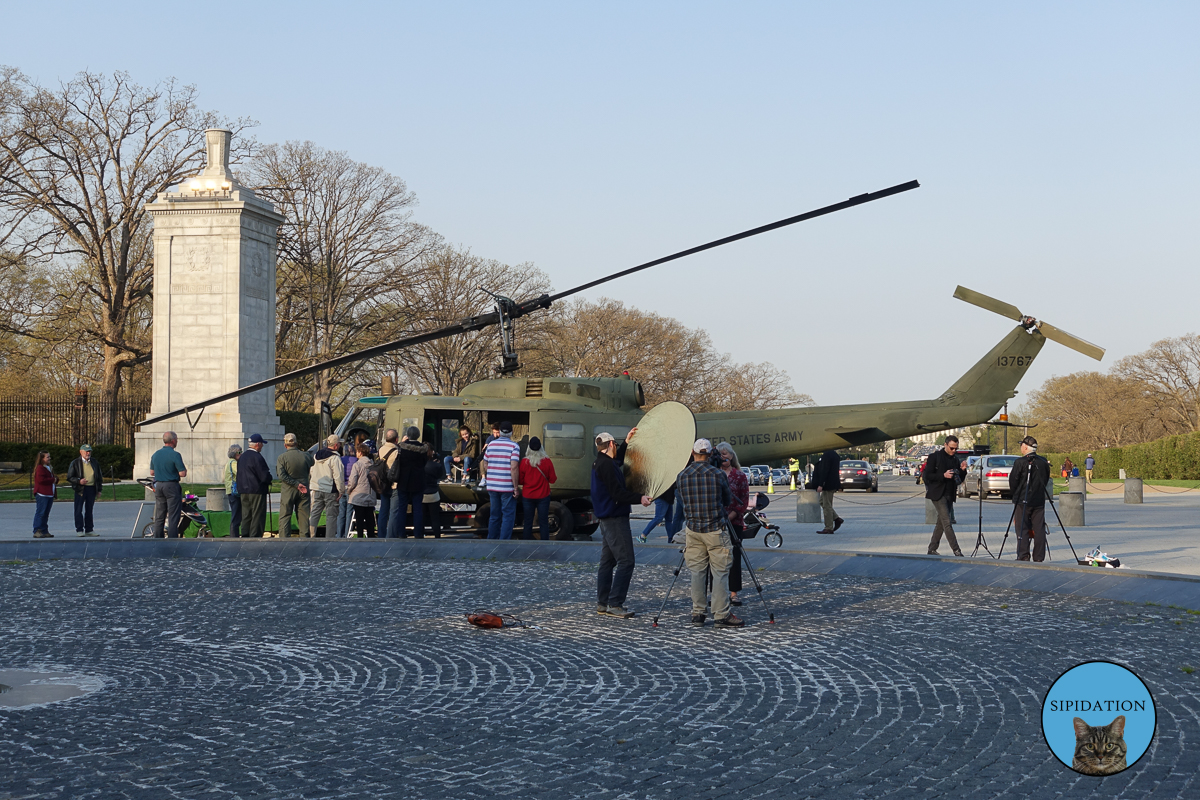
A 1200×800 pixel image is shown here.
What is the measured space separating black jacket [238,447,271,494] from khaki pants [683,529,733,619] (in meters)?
8.90

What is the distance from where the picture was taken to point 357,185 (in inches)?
1977

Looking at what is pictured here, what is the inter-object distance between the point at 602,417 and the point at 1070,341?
8475 millimetres

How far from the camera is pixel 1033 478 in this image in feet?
47.5

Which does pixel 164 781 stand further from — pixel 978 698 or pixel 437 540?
pixel 437 540

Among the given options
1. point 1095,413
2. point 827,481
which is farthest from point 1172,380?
point 827,481

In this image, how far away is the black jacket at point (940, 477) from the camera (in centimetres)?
1616

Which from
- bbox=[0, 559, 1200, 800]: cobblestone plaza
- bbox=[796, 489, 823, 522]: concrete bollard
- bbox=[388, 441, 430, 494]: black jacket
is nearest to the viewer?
bbox=[0, 559, 1200, 800]: cobblestone plaza

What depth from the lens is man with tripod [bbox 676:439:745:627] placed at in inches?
380

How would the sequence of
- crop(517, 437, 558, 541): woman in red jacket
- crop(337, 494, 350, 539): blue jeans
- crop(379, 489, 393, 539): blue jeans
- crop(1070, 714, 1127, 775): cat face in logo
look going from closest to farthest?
crop(1070, 714, 1127, 775): cat face in logo → crop(517, 437, 558, 541): woman in red jacket → crop(379, 489, 393, 539): blue jeans → crop(337, 494, 350, 539): blue jeans

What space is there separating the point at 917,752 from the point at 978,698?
138 centimetres

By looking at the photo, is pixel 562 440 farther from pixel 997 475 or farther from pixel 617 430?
pixel 997 475

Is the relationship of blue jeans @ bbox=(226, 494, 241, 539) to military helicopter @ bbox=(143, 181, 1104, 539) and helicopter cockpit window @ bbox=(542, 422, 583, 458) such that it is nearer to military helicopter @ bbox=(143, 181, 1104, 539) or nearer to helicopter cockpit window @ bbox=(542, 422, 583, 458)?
military helicopter @ bbox=(143, 181, 1104, 539)

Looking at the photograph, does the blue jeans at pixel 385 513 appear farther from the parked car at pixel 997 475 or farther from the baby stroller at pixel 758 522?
the parked car at pixel 997 475

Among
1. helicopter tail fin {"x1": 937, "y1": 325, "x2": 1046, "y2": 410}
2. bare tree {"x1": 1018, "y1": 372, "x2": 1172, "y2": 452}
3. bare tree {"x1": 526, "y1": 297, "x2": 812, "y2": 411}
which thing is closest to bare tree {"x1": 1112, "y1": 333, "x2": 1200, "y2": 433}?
bare tree {"x1": 1018, "y1": 372, "x2": 1172, "y2": 452}
